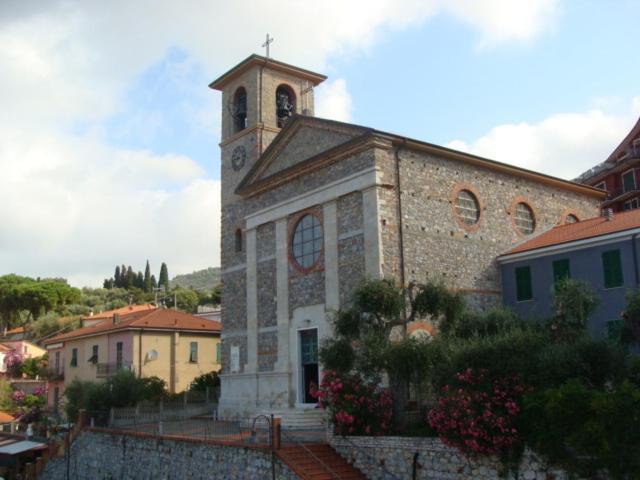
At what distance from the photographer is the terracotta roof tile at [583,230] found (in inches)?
918

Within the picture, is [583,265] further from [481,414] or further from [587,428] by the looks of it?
[587,428]

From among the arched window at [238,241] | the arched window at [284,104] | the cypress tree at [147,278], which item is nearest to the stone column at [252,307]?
the arched window at [238,241]

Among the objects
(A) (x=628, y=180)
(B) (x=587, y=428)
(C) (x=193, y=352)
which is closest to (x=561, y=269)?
(B) (x=587, y=428)

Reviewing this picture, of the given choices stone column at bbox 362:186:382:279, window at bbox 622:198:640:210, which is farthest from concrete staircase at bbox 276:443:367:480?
window at bbox 622:198:640:210

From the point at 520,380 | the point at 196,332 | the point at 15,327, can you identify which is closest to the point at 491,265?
the point at 520,380

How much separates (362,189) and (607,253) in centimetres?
811

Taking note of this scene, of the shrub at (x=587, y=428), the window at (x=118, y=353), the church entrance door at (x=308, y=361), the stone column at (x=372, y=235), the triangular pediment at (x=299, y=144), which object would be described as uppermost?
the triangular pediment at (x=299, y=144)

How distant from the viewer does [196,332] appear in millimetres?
42719

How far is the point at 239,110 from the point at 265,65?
2488 millimetres

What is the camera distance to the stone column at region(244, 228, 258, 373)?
28.4 metres

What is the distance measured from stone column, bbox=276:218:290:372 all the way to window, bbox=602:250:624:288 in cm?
1113

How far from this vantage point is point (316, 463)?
18.8m

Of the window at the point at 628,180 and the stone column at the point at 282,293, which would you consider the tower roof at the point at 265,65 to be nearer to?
the stone column at the point at 282,293

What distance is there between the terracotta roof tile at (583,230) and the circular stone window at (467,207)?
1.80 m
